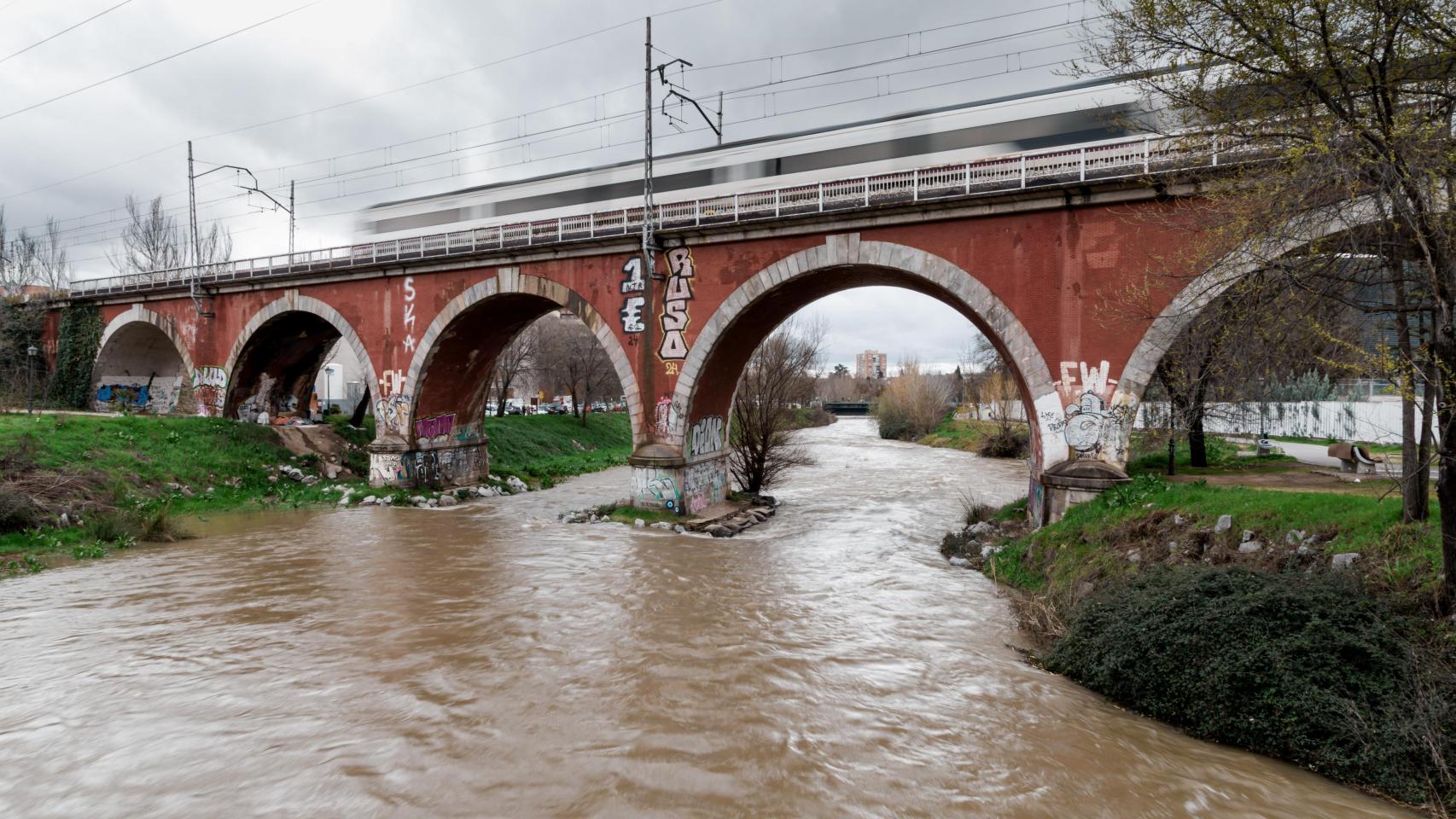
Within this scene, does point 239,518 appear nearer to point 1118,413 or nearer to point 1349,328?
point 1118,413

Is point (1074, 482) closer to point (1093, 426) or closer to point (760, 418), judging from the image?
point (1093, 426)

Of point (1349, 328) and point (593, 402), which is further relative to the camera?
point (593, 402)

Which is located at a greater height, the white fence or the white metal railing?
the white metal railing

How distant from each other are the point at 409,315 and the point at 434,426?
3406 mm

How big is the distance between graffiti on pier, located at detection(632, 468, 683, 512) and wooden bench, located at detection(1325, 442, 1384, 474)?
12280 mm

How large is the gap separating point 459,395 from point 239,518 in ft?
23.0

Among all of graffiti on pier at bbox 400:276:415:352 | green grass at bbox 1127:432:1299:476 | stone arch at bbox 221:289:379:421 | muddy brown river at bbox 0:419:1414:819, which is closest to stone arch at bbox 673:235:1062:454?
green grass at bbox 1127:432:1299:476

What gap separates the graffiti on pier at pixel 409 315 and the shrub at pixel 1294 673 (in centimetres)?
1856

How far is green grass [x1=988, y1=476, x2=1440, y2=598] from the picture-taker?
6574 millimetres

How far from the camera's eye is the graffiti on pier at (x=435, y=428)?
20.8 m

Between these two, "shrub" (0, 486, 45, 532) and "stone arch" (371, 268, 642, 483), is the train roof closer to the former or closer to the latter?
"stone arch" (371, 268, 642, 483)

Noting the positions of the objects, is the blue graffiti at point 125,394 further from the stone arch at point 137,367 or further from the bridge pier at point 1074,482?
the bridge pier at point 1074,482

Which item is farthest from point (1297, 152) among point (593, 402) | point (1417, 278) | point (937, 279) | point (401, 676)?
point (593, 402)

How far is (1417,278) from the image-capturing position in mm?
5773
